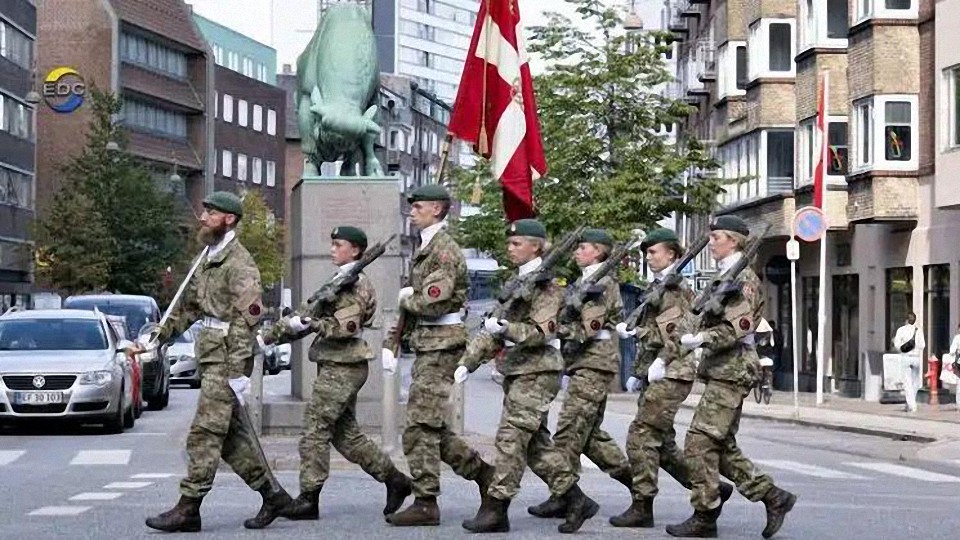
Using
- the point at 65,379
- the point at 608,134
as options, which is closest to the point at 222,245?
the point at 65,379

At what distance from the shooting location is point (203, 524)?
14.7 m

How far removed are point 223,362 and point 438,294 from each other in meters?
1.42

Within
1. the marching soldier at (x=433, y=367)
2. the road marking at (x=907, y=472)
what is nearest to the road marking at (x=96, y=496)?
the marching soldier at (x=433, y=367)

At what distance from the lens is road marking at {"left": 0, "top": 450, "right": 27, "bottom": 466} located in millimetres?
22602

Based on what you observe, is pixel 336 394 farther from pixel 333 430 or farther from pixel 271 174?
pixel 271 174

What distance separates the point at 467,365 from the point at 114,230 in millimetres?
62900

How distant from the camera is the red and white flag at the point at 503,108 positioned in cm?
2156

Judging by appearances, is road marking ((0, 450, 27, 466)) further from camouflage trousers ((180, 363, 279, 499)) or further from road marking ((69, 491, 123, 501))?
camouflage trousers ((180, 363, 279, 499))

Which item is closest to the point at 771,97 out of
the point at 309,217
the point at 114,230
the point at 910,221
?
the point at 910,221

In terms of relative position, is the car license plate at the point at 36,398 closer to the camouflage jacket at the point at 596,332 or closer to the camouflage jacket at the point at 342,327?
the camouflage jacket at the point at 342,327

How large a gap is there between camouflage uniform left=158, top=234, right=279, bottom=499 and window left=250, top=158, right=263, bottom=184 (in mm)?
116768

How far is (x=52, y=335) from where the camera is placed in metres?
30.4

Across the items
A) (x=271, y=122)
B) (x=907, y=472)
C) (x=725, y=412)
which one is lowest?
(x=907, y=472)

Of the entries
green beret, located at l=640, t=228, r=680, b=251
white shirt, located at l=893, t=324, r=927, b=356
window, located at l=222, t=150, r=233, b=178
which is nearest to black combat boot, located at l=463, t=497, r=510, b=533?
green beret, located at l=640, t=228, r=680, b=251
